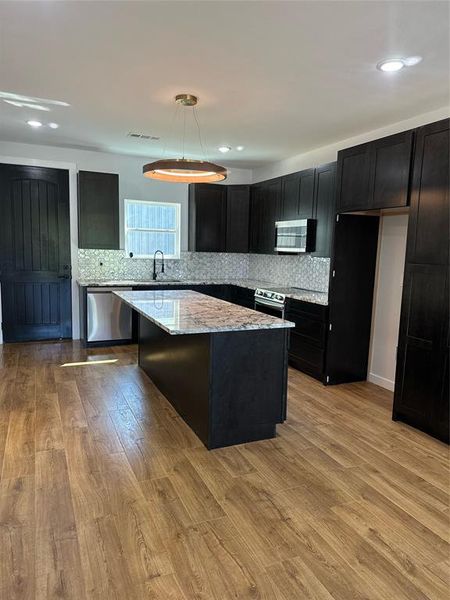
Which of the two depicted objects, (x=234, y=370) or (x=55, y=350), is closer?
(x=234, y=370)

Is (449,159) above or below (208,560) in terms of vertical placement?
above

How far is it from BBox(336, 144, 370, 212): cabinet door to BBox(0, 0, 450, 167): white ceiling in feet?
1.22

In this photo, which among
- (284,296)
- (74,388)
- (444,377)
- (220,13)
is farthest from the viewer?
(284,296)

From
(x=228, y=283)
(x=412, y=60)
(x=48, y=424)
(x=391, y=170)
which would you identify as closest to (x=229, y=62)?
(x=412, y=60)

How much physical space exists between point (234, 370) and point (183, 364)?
618 millimetres

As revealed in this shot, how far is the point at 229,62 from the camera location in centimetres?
282

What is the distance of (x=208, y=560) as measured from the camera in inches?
75.7

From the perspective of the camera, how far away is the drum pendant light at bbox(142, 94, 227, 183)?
3119 mm

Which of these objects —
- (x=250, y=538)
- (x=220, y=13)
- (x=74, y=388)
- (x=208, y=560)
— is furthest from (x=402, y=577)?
(x=74, y=388)

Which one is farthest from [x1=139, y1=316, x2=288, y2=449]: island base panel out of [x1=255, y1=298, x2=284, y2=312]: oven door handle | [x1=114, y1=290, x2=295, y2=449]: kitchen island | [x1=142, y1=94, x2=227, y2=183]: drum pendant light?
[x1=255, y1=298, x2=284, y2=312]: oven door handle

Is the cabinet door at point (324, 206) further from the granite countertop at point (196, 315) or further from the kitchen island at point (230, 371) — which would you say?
the kitchen island at point (230, 371)

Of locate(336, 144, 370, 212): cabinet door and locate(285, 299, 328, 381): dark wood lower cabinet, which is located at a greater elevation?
locate(336, 144, 370, 212): cabinet door

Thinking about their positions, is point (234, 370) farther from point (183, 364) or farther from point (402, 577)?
point (402, 577)

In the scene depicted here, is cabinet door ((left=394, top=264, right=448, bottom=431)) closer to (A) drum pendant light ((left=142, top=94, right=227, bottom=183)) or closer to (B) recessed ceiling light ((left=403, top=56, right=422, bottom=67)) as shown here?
(B) recessed ceiling light ((left=403, top=56, right=422, bottom=67))
